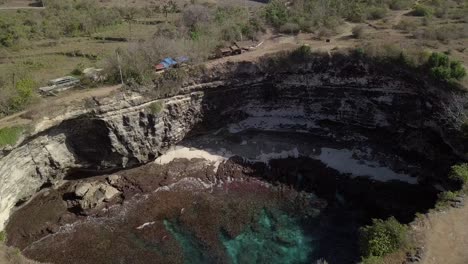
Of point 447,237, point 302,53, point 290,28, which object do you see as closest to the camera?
point 447,237

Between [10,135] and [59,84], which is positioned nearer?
[10,135]

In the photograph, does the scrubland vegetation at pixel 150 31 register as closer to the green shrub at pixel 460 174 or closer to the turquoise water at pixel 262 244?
the green shrub at pixel 460 174

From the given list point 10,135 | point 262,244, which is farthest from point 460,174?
point 10,135

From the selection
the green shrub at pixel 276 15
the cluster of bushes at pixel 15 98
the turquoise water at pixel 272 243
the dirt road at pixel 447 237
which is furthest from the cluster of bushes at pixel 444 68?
the cluster of bushes at pixel 15 98

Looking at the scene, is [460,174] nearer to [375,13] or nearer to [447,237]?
[447,237]

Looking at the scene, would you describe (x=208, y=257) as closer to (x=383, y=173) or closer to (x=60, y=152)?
(x=60, y=152)

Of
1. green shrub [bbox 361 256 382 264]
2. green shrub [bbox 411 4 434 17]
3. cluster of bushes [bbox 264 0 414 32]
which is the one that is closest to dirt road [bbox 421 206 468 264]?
green shrub [bbox 361 256 382 264]

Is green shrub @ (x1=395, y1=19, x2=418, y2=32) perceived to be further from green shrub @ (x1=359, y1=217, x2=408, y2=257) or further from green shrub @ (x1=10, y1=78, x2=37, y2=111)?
green shrub @ (x1=10, y1=78, x2=37, y2=111)
